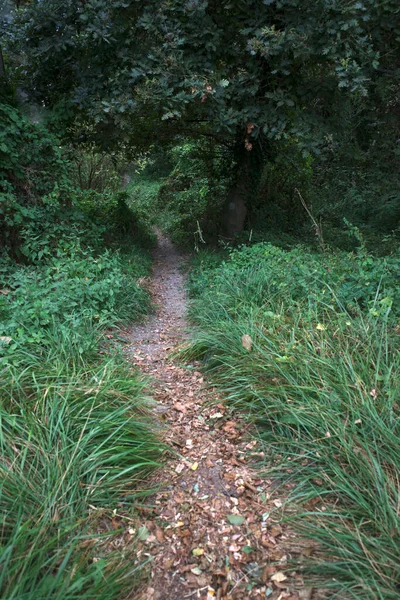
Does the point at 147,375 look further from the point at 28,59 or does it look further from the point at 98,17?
the point at 28,59

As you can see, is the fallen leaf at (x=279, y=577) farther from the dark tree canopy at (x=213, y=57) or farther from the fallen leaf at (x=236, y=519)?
the dark tree canopy at (x=213, y=57)

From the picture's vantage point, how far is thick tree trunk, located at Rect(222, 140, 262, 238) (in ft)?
27.5

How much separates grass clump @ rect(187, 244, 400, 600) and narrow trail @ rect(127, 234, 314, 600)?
0.16 m

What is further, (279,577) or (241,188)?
(241,188)

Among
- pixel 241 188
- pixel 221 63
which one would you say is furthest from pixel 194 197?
pixel 221 63

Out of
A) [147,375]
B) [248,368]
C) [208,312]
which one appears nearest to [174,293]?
→ [208,312]

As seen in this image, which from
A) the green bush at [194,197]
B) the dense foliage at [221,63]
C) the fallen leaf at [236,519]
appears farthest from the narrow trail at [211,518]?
the green bush at [194,197]

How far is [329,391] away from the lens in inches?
107

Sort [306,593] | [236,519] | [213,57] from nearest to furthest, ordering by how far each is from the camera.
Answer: [306,593] → [236,519] → [213,57]

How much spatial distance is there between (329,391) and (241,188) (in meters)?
6.73

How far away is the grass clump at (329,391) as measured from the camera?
1.92 metres

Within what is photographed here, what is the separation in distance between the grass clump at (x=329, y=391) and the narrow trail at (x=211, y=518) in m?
0.16

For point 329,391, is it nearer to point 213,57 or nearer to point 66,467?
point 66,467

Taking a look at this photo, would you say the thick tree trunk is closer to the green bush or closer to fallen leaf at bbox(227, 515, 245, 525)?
the green bush
